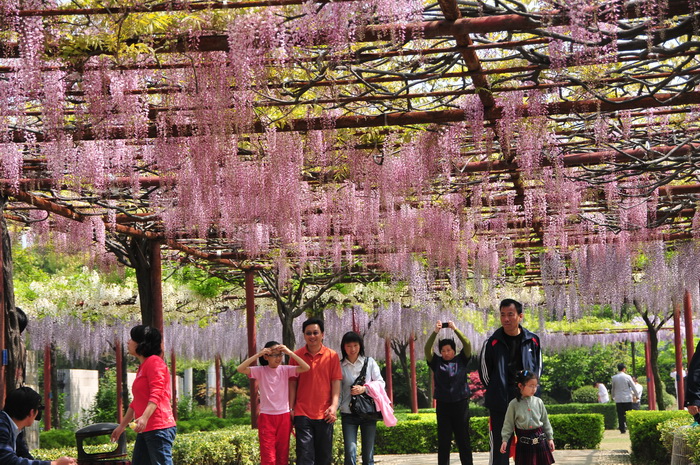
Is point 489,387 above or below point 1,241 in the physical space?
below

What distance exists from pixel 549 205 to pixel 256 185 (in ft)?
12.8

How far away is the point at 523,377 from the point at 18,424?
10.2 ft

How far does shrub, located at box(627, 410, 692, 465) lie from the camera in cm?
1059

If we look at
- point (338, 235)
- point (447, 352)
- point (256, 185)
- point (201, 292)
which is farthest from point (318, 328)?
point (201, 292)

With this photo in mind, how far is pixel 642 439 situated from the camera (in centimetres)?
1109

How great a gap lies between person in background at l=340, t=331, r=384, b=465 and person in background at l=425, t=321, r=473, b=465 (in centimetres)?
53

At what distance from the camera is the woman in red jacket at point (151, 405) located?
5531 mm

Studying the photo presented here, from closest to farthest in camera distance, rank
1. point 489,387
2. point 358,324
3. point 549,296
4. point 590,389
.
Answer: point 489,387
point 549,296
point 358,324
point 590,389

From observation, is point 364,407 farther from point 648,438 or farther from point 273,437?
point 648,438

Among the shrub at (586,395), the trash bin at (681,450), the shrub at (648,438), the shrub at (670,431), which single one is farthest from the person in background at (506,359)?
the shrub at (586,395)

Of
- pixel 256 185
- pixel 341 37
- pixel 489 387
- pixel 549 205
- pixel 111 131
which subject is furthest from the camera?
pixel 549 205

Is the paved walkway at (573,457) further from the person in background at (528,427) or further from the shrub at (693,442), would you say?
the person in background at (528,427)

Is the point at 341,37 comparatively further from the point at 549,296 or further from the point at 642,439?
the point at 549,296

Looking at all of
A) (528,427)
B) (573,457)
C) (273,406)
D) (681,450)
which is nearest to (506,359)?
(528,427)
